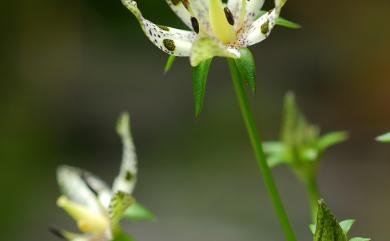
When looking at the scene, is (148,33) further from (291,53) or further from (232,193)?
(291,53)

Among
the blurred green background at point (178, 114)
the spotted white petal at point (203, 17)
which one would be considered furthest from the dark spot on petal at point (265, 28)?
the blurred green background at point (178, 114)

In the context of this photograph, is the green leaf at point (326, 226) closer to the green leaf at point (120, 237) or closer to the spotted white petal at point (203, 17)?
the spotted white petal at point (203, 17)

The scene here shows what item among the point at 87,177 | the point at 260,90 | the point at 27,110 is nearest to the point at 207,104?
the point at 260,90

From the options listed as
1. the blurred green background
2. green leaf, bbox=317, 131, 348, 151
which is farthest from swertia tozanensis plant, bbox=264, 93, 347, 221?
the blurred green background

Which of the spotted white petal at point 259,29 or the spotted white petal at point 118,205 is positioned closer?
the spotted white petal at point 259,29

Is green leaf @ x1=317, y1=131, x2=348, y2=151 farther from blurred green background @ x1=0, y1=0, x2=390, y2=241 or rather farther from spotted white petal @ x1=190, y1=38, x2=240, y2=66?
blurred green background @ x1=0, y1=0, x2=390, y2=241

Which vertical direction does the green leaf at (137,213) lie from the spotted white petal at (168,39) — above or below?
below
